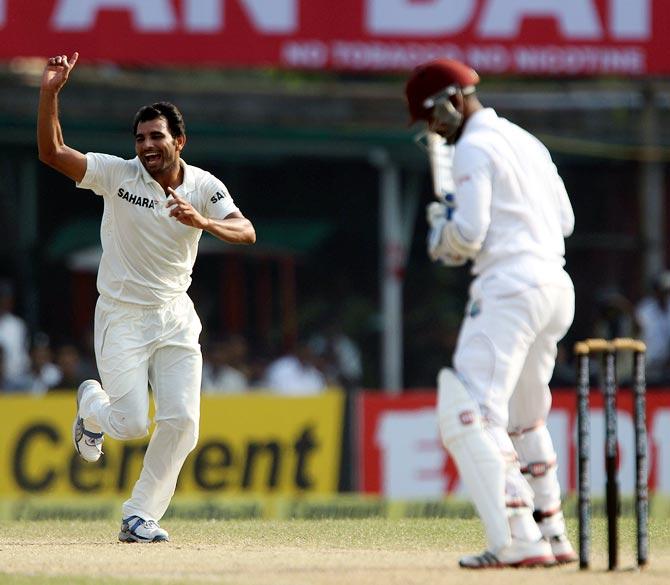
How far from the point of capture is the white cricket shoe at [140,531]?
25.3 ft

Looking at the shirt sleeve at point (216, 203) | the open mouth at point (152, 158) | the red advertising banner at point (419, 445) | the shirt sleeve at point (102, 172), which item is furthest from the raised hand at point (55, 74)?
the red advertising banner at point (419, 445)

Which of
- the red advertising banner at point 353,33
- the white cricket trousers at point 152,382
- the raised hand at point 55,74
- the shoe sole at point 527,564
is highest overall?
the red advertising banner at point 353,33

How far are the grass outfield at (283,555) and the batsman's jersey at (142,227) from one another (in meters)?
1.24

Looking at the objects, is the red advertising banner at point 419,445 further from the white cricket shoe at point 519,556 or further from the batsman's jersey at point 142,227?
the white cricket shoe at point 519,556

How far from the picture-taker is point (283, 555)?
721 centimetres

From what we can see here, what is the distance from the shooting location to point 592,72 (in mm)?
17578

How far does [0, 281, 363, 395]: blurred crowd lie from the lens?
15.2 meters

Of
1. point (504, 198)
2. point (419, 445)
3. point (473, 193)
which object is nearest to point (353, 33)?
point (419, 445)

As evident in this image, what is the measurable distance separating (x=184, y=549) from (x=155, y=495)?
42cm

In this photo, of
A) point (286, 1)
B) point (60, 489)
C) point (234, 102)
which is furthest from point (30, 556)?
point (234, 102)

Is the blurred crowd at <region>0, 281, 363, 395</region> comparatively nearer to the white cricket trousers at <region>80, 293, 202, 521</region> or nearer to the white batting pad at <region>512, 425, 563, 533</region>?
the white cricket trousers at <region>80, 293, 202, 521</region>

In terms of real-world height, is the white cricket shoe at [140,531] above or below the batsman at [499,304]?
below

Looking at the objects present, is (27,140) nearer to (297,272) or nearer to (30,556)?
(297,272)

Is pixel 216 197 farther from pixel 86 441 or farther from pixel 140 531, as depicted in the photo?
pixel 140 531
